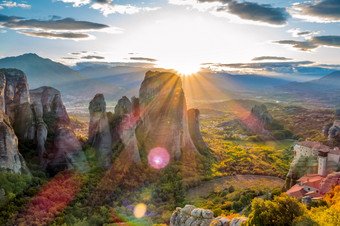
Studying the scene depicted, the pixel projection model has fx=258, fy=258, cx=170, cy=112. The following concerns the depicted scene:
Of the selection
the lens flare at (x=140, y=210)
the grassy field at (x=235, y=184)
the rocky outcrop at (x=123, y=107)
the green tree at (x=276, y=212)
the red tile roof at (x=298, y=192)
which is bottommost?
the grassy field at (x=235, y=184)

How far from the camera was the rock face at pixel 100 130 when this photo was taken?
154 feet

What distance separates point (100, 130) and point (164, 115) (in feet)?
59.0

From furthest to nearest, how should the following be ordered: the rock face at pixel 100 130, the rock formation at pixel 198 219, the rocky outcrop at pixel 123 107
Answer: the rocky outcrop at pixel 123 107
the rock face at pixel 100 130
the rock formation at pixel 198 219

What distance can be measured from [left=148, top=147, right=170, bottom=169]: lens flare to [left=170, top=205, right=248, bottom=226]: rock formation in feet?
91.0

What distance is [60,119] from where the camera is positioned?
48094 millimetres

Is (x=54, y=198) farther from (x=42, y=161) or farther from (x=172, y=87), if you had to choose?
(x=172, y=87)

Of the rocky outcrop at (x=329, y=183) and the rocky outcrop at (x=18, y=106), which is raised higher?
the rocky outcrop at (x=18, y=106)

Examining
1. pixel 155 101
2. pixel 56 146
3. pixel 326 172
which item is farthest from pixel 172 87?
pixel 326 172

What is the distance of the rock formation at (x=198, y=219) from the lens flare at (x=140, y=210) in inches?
512

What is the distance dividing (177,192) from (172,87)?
29.1 meters

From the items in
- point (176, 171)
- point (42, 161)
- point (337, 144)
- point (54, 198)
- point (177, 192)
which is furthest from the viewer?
point (337, 144)

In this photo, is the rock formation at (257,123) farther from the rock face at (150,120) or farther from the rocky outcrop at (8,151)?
the rocky outcrop at (8,151)

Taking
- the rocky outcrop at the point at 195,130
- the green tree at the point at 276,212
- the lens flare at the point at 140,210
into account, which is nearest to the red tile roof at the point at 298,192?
the green tree at the point at 276,212

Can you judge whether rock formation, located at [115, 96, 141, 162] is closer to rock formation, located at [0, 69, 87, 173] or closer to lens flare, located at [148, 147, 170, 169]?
lens flare, located at [148, 147, 170, 169]
